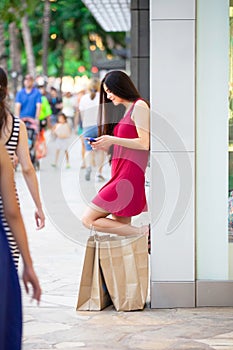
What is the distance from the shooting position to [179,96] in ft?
24.9

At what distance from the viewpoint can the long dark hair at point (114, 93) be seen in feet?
25.7

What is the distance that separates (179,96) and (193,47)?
1.30ft

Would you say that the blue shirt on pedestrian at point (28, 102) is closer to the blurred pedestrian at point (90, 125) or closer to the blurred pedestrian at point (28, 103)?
the blurred pedestrian at point (28, 103)

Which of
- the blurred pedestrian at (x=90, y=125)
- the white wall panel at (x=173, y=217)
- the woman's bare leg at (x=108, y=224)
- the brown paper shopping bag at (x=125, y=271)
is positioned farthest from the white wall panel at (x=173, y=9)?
the blurred pedestrian at (x=90, y=125)

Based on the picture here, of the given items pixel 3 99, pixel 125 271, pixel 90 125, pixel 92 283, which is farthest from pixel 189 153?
pixel 90 125

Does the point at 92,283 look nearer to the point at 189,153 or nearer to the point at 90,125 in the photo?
the point at 189,153

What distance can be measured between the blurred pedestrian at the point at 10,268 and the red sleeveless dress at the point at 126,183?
3.52 metres

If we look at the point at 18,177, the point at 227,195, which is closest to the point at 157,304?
the point at 227,195

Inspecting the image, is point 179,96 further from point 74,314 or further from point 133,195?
point 74,314

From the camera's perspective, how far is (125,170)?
25.6 feet

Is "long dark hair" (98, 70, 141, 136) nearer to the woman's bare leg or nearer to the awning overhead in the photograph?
the woman's bare leg

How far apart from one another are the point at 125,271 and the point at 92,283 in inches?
11.1

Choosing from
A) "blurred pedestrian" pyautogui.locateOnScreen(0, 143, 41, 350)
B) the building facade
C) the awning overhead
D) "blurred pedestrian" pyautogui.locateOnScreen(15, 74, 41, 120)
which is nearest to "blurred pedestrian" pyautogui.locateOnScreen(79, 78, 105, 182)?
"blurred pedestrian" pyautogui.locateOnScreen(15, 74, 41, 120)

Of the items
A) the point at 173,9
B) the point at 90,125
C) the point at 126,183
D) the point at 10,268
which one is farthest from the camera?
the point at 90,125
